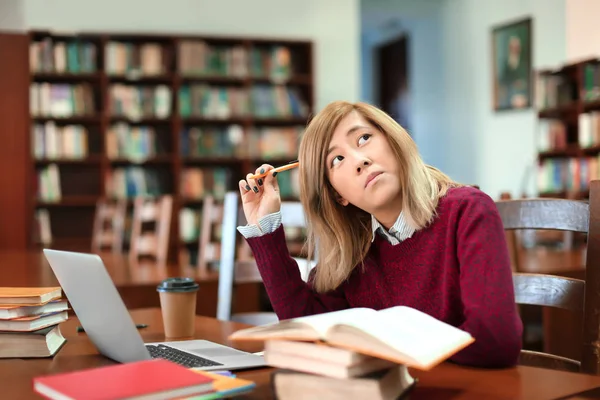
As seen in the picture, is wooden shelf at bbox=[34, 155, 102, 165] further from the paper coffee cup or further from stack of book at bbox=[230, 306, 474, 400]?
stack of book at bbox=[230, 306, 474, 400]

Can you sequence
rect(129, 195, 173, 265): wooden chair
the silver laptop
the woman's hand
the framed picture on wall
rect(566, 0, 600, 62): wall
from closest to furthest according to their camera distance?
the silver laptop
the woman's hand
rect(129, 195, 173, 265): wooden chair
rect(566, 0, 600, 62): wall
the framed picture on wall

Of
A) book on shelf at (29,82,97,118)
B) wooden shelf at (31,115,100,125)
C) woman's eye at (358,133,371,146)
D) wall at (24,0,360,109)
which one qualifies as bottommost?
woman's eye at (358,133,371,146)

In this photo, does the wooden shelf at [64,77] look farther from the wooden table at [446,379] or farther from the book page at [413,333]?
the book page at [413,333]

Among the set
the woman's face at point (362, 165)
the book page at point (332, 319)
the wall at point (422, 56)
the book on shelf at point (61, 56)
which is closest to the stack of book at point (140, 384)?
the book page at point (332, 319)

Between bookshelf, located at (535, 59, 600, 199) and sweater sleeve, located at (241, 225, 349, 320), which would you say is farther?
bookshelf, located at (535, 59, 600, 199)

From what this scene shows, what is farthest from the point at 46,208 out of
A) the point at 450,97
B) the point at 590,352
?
the point at 590,352

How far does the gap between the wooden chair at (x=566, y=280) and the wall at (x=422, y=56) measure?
266 inches

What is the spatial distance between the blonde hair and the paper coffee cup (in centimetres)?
24

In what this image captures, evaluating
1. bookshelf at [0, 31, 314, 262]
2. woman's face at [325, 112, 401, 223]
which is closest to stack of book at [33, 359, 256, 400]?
woman's face at [325, 112, 401, 223]

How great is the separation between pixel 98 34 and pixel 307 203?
5.20 m

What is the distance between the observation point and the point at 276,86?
6.46 m

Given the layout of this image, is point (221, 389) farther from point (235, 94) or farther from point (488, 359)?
point (235, 94)

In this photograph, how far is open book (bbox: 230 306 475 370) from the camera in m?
0.77

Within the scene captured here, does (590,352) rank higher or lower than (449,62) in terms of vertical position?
lower
